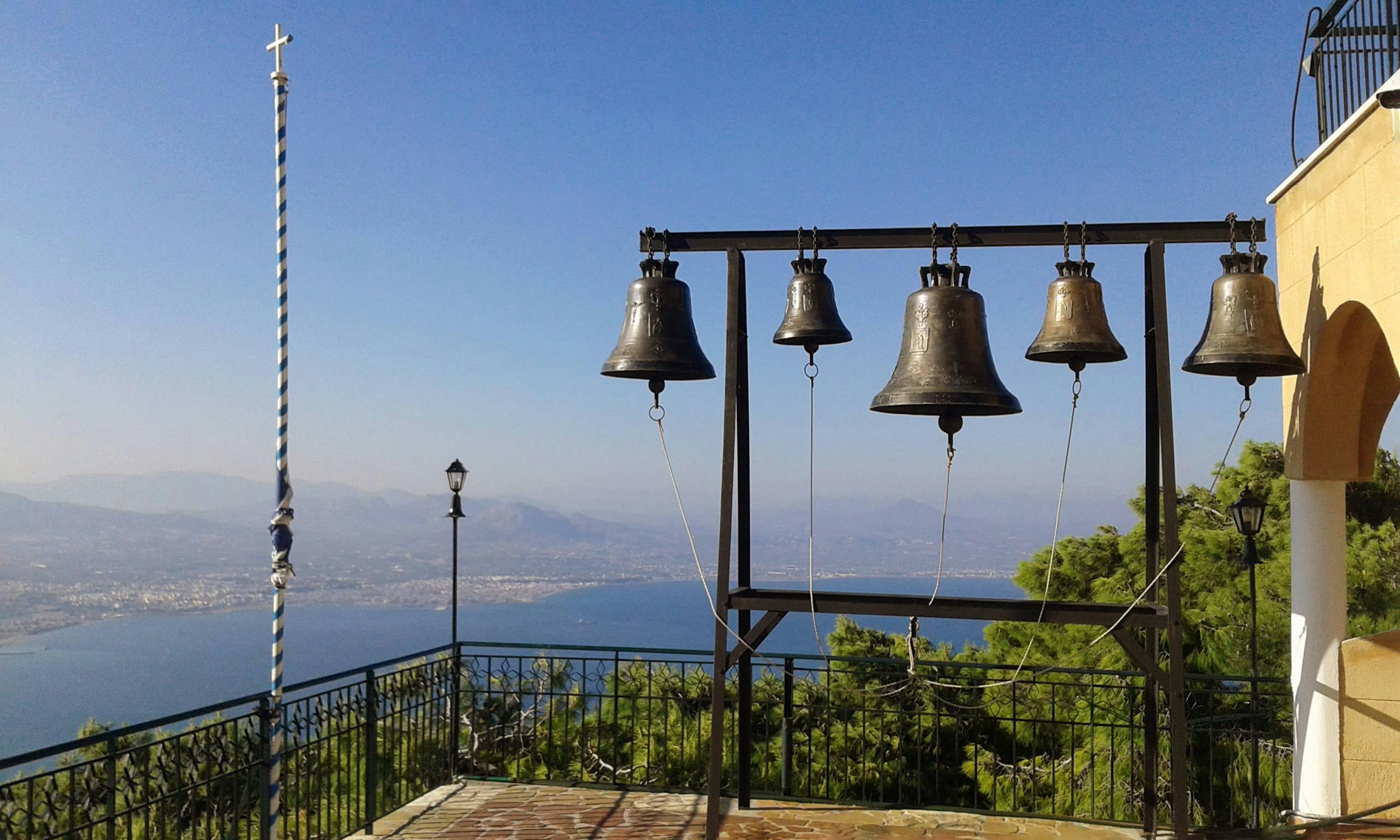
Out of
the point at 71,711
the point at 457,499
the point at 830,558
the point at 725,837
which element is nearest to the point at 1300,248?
the point at 725,837

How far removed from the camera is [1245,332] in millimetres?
4750

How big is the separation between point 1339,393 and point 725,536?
3.26 meters

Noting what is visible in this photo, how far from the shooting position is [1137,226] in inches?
197

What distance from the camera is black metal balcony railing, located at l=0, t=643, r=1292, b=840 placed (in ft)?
14.5

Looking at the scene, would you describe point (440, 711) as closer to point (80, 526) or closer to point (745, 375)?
point (745, 375)

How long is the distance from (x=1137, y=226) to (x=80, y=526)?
12704 cm


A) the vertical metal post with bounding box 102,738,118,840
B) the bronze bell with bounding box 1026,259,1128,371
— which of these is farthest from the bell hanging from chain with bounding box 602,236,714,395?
the vertical metal post with bounding box 102,738,118,840

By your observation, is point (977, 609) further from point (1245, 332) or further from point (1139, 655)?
point (1245, 332)

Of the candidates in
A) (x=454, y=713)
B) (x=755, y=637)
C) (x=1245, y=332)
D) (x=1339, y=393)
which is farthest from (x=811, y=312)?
(x=454, y=713)

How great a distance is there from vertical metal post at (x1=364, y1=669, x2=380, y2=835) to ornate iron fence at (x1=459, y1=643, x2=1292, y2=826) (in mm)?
956

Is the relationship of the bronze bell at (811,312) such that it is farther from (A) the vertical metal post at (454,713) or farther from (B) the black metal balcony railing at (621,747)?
(A) the vertical metal post at (454,713)

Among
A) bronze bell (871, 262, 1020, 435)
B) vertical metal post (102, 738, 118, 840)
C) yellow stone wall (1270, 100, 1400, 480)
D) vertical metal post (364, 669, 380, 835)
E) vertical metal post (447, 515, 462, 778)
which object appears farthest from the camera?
vertical metal post (447, 515, 462, 778)

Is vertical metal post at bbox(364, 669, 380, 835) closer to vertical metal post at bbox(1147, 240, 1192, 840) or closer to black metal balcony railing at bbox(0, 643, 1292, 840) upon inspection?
black metal balcony railing at bbox(0, 643, 1292, 840)

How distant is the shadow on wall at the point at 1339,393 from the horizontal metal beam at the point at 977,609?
1.44 meters
